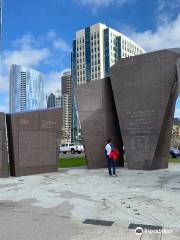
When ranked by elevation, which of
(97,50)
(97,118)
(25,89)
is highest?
(97,50)

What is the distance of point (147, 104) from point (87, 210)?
10664 millimetres

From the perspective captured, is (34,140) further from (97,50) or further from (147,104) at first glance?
(97,50)

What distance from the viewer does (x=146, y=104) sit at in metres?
17.4

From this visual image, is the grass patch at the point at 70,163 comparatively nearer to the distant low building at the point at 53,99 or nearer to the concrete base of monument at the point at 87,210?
the concrete base of monument at the point at 87,210

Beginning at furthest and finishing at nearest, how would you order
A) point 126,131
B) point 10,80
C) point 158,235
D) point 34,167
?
point 10,80
point 126,131
point 34,167
point 158,235

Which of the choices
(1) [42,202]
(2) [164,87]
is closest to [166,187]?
(1) [42,202]

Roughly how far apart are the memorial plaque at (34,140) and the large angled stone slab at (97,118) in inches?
86.0

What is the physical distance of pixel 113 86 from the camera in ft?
61.8

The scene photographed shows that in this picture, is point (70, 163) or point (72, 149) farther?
point (72, 149)

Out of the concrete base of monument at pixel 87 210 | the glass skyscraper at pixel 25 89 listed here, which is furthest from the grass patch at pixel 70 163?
the glass skyscraper at pixel 25 89

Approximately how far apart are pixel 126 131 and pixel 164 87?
3.17 m

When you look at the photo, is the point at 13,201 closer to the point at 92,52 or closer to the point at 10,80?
the point at 92,52

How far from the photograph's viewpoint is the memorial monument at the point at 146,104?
55.2 feet

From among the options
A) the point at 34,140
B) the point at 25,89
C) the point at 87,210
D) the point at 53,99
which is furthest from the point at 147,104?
Result: the point at 53,99
